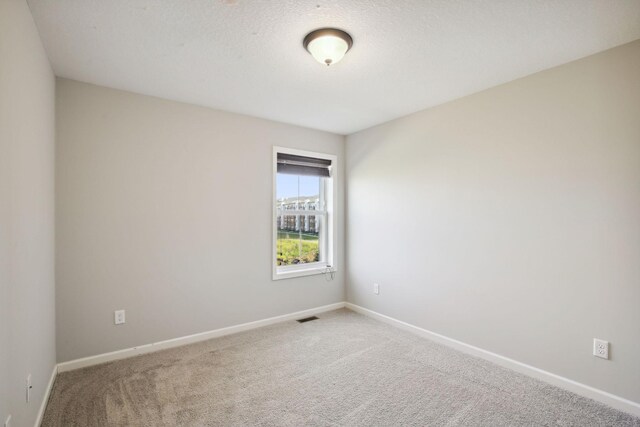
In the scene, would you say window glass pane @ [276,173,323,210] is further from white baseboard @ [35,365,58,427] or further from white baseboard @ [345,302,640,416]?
white baseboard @ [35,365,58,427]

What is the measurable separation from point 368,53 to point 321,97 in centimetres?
88

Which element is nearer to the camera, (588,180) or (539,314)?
(588,180)

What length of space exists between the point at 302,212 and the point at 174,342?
2.05 meters

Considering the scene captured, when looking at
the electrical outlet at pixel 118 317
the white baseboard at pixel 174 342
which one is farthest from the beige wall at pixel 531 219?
the electrical outlet at pixel 118 317

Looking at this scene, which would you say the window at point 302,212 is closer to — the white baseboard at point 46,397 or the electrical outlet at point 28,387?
the white baseboard at point 46,397

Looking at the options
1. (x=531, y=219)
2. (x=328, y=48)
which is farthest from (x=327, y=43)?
(x=531, y=219)

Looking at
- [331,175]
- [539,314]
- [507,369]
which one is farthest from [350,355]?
[331,175]

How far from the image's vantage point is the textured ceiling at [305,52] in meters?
1.76

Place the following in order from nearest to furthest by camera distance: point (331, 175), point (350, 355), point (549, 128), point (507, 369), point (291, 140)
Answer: point (549, 128) → point (507, 369) → point (350, 355) → point (291, 140) → point (331, 175)

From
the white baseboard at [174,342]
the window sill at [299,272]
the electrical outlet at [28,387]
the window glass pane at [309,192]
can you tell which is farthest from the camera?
the window glass pane at [309,192]

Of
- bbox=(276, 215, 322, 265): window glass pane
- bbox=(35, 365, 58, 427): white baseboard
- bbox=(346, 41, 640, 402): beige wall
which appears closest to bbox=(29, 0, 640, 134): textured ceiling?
bbox=(346, 41, 640, 402): beige wall

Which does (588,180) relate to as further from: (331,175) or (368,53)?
(331,175)

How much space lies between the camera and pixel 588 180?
2260 mm

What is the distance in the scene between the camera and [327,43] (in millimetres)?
1986
